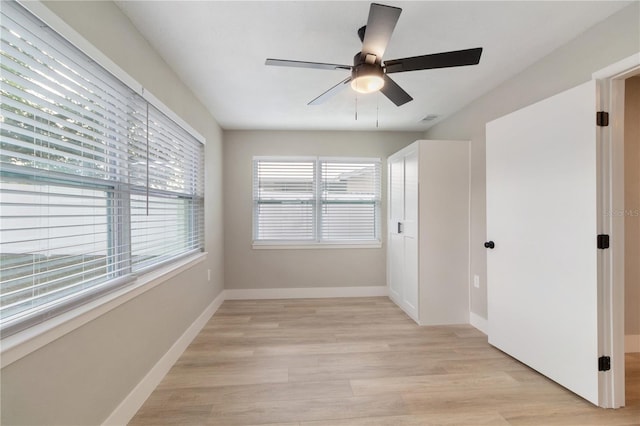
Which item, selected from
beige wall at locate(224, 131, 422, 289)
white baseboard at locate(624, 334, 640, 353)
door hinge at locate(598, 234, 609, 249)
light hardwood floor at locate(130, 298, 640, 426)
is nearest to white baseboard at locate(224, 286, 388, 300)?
beige wall at locate(224, 131, 422, 289)

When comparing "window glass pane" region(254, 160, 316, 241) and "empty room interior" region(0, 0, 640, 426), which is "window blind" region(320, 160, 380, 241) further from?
"empty room interior" region(0, 0, 640, 426)

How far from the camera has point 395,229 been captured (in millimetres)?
3729

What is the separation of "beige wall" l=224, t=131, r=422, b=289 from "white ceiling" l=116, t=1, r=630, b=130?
Result: 110cm

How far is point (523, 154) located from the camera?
2197 millimetres

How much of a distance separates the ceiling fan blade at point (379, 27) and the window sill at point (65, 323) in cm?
194

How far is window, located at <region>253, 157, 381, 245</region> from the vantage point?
4.04 meters

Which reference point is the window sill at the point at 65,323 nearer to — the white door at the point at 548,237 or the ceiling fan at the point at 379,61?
the ceiling fan at the point at 379,61

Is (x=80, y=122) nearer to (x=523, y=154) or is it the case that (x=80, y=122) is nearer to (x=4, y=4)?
(x=4, y=4)

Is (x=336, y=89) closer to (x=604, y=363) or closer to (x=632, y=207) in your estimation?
(x=604, y=363)

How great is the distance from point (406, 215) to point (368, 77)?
2.06 metres

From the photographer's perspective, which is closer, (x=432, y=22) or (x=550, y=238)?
(x=432, y=22)

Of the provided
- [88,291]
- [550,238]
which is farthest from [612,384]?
[88,291]

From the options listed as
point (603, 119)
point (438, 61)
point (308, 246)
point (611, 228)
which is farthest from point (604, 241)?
point (308, 246)

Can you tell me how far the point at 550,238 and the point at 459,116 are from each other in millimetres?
1876
